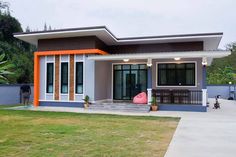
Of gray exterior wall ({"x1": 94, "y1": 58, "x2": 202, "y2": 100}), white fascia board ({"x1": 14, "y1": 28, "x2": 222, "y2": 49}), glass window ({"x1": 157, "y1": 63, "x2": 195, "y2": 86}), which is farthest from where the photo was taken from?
glass window ({"x1": 157, "y1": 63, "x2": 195, "y2": 86})

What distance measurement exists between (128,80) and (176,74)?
342cm

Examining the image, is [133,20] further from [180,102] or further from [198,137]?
[198,137]

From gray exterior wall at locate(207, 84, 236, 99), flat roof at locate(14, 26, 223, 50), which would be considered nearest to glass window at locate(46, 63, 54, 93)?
flat roof at locate(14, 26, 223, 50)

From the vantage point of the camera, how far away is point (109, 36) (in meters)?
15.8

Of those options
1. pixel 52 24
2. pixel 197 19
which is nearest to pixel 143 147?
pixel 197 19

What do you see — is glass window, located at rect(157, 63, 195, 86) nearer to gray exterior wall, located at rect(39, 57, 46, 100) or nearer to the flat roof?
the flat roof

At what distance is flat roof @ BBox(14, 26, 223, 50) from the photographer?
48.4 feet

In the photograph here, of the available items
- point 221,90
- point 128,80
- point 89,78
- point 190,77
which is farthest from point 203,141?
point 221,90

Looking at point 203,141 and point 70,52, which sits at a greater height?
point 70,52

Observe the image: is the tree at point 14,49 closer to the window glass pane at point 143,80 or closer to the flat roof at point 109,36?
the flat roof at point 109,36

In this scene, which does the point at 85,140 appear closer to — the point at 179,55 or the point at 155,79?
the point at 179,55

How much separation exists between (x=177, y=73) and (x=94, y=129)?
998cm

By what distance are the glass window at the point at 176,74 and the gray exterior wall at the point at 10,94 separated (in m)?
11.3

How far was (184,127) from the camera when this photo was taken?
8.84 metres
